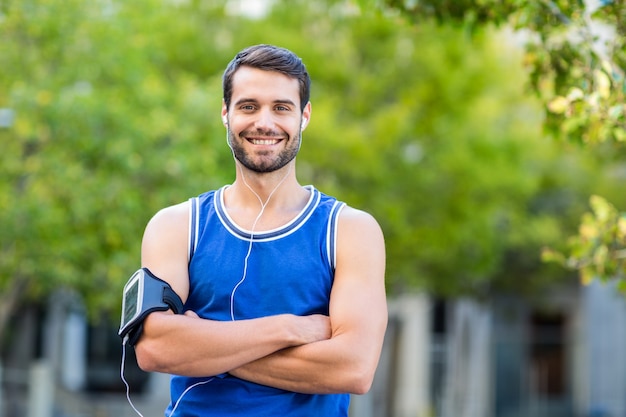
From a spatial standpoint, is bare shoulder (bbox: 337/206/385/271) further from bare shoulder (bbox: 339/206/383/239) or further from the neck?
the neck

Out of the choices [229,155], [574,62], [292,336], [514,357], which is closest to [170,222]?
[292,336]

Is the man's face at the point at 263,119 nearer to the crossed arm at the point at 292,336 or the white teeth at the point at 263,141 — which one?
the white teeth at the point at 263,141

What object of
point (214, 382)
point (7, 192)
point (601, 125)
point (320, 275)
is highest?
point (7, 192)

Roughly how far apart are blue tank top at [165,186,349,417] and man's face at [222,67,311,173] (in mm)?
190

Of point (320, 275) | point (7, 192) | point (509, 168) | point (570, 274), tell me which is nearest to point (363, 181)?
point (509, 168)

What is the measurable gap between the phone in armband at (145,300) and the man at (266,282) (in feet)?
0.09

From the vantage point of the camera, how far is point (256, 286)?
3.18 meters

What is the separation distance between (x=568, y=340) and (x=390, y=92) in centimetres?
1770

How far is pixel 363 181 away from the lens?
65.5ft

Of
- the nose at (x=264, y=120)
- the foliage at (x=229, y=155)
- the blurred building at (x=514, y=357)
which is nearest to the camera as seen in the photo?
the nose at (x=264, y=120)

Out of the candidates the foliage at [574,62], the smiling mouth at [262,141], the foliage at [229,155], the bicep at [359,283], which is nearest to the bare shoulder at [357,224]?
the bicep at [359,283]

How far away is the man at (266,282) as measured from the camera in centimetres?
312

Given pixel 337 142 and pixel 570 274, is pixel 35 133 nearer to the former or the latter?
pixel 337 142

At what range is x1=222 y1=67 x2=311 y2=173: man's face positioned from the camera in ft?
10.5
